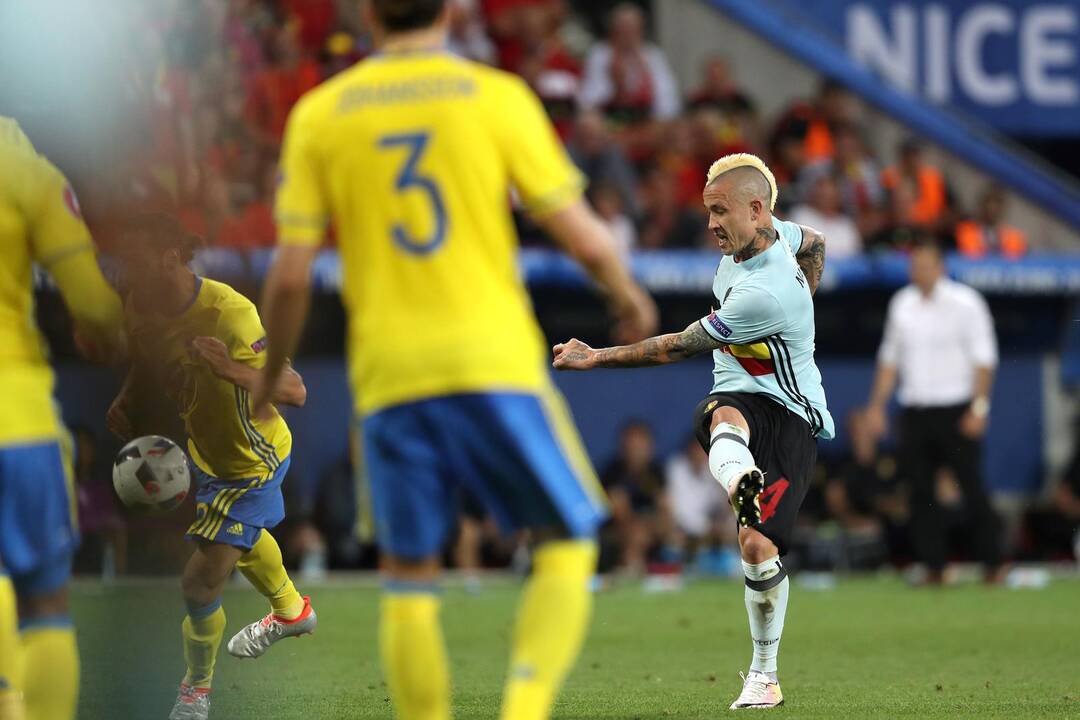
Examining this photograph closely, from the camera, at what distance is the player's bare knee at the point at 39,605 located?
537 centimetres

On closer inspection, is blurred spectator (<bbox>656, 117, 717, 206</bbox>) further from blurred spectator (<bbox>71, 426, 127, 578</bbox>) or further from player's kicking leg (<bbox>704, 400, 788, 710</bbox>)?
player's kicking leg (<bbox>704, 400, 788, 710</bbox>)

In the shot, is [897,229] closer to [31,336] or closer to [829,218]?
[829,218]

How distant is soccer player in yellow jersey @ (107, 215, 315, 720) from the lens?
740 centimetres

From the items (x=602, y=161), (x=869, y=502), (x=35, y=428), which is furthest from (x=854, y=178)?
(x=35, y=428)

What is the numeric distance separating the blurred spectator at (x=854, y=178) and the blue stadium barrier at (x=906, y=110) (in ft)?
2.37

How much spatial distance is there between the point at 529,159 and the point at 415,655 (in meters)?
1.38

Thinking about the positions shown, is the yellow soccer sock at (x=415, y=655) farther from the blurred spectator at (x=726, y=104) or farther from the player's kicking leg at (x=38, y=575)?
the blurred spectator at (x=726, y=104)

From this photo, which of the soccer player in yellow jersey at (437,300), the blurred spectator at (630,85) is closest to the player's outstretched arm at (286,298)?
the soccer player in yellow jersey at (437,300)

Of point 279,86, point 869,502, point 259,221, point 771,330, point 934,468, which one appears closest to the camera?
point 771,330

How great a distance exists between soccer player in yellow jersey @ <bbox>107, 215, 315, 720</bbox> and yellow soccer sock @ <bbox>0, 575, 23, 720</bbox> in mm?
1829

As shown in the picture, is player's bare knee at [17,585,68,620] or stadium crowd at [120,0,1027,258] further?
stadium crowd at [120,0,1027,258]

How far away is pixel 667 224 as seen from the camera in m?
17.9

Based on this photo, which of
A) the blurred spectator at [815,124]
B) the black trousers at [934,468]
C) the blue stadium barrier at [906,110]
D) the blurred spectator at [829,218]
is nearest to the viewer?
the black trousers at [934,468]

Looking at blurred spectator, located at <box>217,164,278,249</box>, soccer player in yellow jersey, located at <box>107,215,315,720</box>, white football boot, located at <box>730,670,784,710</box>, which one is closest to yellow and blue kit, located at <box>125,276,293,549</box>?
soccer player in yellow jersey, located at <box>107,215,315,720</box>
